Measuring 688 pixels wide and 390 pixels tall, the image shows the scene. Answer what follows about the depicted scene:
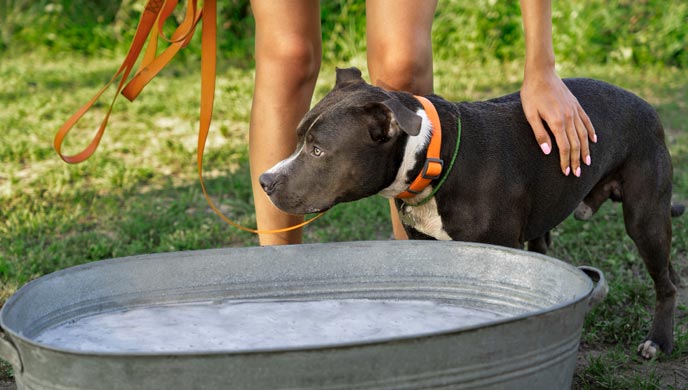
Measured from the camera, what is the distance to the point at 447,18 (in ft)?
29.8

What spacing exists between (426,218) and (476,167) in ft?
0.80

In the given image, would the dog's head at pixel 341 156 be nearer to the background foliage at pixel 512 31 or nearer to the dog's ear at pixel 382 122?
the dog's ear at pixel 382 122

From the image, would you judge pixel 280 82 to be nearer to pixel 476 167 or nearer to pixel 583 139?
pixel 476 167

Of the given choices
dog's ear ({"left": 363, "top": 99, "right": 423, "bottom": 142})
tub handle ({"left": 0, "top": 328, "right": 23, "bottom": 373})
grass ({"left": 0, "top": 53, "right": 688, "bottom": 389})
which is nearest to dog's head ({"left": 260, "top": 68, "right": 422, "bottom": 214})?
dog's ear ({"left": 363, "top": 99, "right": 423, "bottom": 142})

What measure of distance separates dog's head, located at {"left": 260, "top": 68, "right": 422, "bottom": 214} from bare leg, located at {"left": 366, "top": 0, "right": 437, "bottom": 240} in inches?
10.6

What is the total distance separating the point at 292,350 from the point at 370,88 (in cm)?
140

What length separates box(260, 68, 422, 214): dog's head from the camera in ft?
9.06

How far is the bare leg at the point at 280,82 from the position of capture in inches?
124

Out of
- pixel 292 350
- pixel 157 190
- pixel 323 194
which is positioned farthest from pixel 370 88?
pixel 157 190

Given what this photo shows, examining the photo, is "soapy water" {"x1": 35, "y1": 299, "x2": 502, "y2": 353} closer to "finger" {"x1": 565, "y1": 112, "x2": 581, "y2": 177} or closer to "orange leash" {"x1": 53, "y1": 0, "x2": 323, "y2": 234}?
"orange leash" {"x1": 53, "y1": 0, "x2": 323, "y2": 234}

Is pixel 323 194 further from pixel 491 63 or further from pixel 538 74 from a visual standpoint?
pixel 491 63

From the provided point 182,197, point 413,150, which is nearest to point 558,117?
point 413,150

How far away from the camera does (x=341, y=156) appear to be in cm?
279

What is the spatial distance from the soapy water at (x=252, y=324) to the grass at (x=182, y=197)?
3.00 feet
